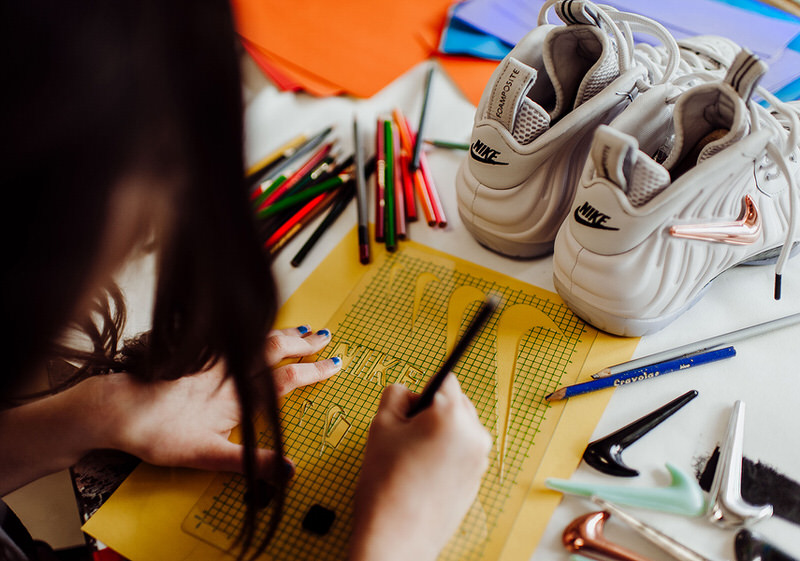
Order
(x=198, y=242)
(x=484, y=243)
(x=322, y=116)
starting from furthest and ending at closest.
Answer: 1. (x=322, y=116)
2. (x=484, y=243)
3. (x=198, y=242)

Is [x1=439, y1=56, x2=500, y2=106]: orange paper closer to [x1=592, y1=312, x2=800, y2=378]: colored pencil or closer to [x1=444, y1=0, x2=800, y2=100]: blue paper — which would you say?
[x1=444, y1=0, x2=800, y2=100]: blue paper

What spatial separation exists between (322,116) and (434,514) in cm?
58

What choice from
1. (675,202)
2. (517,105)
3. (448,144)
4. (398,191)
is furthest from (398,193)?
(675,202)

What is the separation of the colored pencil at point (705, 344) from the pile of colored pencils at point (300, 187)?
13.8 inches

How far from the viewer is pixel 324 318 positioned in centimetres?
61

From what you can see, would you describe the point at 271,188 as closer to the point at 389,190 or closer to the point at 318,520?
the point at 389,190

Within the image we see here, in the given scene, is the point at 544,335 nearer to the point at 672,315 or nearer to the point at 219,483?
the point at 672,315

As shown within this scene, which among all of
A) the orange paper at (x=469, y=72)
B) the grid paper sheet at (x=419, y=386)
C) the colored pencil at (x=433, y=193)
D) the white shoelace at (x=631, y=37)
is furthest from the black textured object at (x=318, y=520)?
the orange paper at (x=469, y=72)

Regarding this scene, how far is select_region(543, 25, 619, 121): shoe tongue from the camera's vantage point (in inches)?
21.4

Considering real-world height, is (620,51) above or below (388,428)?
above

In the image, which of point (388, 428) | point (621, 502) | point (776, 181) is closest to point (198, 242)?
point (388, 428)

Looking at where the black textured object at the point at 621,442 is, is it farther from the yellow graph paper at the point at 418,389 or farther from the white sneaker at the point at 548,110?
the white sneaker at the point at 548,110

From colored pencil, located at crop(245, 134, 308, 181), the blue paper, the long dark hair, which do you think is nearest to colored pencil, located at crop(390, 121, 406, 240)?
colored pencil, located at crop(245, 134, 308, 181)

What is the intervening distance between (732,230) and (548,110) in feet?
0.70
